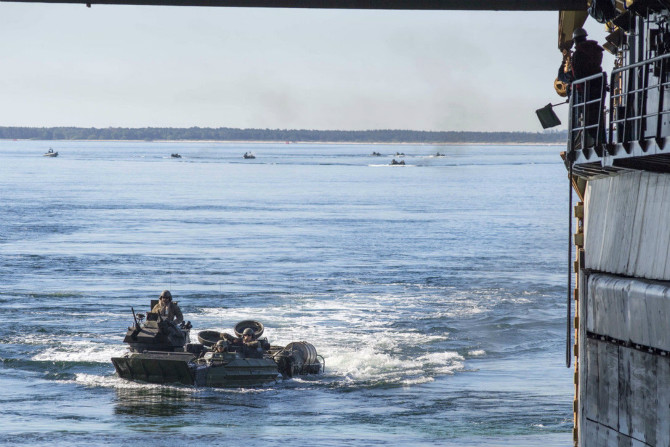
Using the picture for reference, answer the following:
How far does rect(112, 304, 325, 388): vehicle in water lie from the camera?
104 ft

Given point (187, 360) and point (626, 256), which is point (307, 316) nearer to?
point (187, 360)

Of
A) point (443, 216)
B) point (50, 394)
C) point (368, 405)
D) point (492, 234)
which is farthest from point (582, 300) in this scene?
point (443, 216)

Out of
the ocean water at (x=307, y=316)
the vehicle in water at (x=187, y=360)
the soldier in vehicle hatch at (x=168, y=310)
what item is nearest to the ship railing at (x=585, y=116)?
the ocean water at (x=307, y=316)

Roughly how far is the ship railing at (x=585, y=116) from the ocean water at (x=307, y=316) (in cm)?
1084

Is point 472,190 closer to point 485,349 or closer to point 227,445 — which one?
point 485,349

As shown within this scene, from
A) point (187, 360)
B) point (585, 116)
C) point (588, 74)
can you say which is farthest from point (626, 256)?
point (187, 360)

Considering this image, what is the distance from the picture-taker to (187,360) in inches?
1247

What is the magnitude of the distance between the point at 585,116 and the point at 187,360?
18786 millimetres

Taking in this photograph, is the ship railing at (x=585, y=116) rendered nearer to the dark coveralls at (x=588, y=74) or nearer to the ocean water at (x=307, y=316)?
the dark coveralls at (x=588, y=74)

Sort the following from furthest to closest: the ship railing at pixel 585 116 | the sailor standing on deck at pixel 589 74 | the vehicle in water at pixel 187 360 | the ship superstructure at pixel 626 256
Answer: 1. the vehicle in water at pixel 187 360
2. the sailor standing on deck at pixel 589 74
3. the ship railing at pixel 585 116
4. the ship superstructure at pixel 626 256

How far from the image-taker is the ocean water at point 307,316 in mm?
28047

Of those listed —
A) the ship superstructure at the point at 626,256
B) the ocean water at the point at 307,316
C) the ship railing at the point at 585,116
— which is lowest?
the ocean water at the point at 307,316

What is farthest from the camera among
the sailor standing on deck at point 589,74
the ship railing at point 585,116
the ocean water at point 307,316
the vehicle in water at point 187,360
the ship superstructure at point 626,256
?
the vehicle in water at point 187,360

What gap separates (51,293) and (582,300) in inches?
1512
